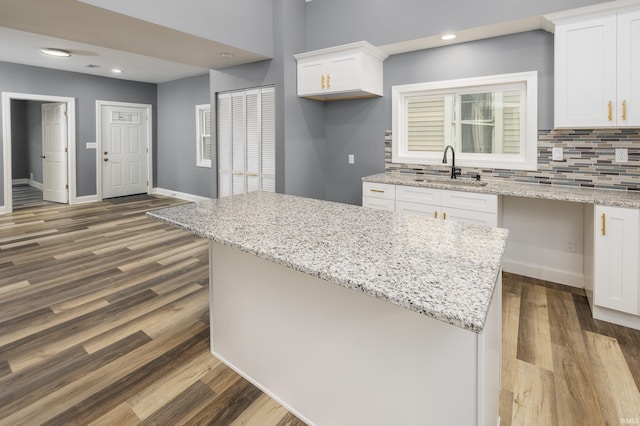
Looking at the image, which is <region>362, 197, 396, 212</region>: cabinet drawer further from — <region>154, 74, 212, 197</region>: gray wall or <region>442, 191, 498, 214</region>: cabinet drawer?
<region>154, 74, 212, 197</region>: gray wall

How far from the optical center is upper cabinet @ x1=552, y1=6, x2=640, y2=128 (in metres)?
2.56

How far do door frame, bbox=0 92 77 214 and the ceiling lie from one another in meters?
0.60

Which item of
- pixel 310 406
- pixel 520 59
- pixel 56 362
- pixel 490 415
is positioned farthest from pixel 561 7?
pixel 56 362

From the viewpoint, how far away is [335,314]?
1479 mm

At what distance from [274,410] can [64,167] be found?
731 cm

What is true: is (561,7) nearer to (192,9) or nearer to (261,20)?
(261,20)

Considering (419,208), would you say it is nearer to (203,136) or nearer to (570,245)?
(570,245)

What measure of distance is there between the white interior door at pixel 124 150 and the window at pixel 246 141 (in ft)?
12.9

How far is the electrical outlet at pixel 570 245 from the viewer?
320 centimetres

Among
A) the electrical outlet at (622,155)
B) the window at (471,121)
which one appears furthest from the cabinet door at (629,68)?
the window at (471,121)

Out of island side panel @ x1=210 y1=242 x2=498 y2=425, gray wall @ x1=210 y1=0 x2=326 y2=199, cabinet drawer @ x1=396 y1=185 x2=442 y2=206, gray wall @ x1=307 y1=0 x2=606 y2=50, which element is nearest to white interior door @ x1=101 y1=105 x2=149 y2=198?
gray wall @ x1=210 y1=0 x2=326 y2=199

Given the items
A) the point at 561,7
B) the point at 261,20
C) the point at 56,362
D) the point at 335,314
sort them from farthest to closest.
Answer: the point at 261,20 < the point at 561,7 < the point at 56,362 < the point at 335,314

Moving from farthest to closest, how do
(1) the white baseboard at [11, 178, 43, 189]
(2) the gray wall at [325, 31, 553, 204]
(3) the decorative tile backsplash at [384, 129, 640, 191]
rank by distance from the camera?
(1) the white baseboard at [11, 178, 43, 189] < (2) the gray wall at [325, 31, 553, 204] < (3) the decorative tile backsplash at [384, 129, 640, 191]

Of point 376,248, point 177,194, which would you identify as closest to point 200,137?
point 177,194
